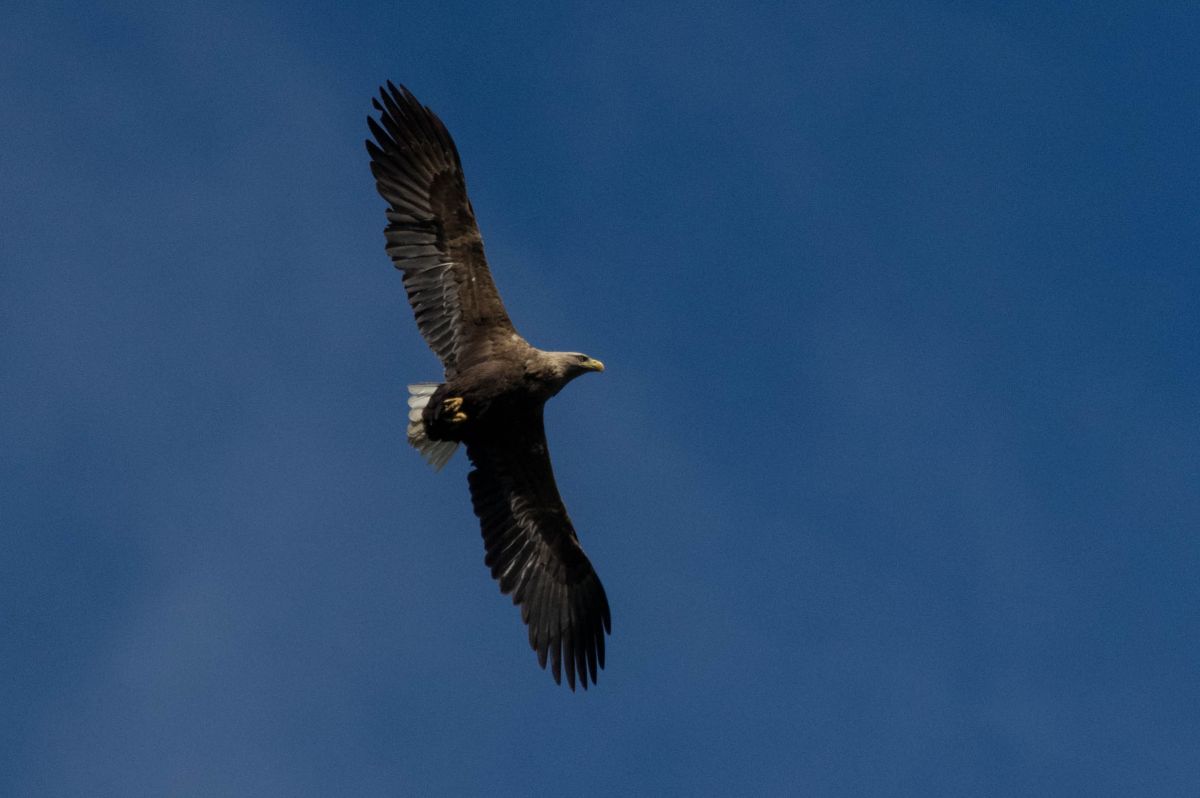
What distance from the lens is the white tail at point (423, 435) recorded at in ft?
59.2

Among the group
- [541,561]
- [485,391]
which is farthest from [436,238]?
[541,561]

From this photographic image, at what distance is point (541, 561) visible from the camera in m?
19.0

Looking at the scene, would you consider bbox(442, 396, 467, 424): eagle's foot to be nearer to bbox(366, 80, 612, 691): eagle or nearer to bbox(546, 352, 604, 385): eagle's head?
bbox(366, 80, 612, 691): eagle

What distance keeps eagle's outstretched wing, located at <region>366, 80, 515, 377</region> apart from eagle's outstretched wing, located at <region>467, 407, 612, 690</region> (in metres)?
1.31

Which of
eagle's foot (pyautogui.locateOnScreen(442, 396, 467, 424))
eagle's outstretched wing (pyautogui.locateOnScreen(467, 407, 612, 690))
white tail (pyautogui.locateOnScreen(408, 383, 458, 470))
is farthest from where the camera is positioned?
eagle's outstretched wing (pyautogui.locateOnScreen(467, 407, 612, 690))

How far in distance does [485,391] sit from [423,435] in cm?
111

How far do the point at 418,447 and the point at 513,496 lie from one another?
3.81 ft

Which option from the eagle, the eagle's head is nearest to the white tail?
the eagle

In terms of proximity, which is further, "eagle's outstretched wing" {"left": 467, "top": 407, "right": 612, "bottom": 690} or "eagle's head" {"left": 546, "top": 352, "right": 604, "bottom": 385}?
"eagle's outstretched wing" {"left": 467, "top": 407, "right": 612, "bottom": 690}

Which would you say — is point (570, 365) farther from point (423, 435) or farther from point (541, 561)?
point (541, 561)

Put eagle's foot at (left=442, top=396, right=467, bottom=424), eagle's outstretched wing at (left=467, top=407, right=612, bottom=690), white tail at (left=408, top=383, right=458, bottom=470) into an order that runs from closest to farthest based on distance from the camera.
→ eagle's foot at (left=442, top=396, right=467, bottom=424) → white tail at (left=408, top=383, right=458, bottom=470) → eagle's outstretched wing at (left=467, top=407, right=612, bottom=690)

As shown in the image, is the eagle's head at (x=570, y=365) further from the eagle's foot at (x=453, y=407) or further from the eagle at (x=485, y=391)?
the eagle's foot at (x=453, y=407)

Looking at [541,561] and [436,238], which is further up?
[436,238]

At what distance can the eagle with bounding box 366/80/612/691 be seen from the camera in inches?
698
